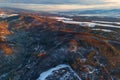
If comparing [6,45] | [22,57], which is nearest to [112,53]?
[22,57]

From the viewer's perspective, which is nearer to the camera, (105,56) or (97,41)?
(105,56)

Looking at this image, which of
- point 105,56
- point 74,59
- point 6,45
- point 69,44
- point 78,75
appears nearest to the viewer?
point 78,75

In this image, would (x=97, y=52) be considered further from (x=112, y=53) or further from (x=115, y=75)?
(x=115, y=75)

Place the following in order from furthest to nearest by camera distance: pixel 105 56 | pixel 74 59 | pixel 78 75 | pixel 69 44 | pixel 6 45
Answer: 1. pixel 6 45
2. pixel 69 44
3. pixel 105 56
4. pixel 74 59
5. pixel 78 75

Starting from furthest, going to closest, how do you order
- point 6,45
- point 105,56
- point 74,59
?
point 6,45 → point 105,56 → point 74,59

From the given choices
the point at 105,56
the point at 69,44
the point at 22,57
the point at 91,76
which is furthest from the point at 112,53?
the point at 22,57

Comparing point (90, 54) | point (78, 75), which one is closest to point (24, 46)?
point (90, 54)

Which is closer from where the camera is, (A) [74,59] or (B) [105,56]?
(A) [74,59]

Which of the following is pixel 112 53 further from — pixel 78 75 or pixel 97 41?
pixel 78 75
